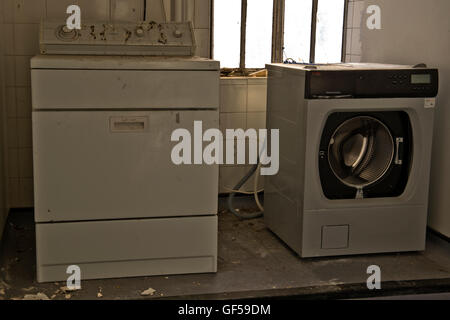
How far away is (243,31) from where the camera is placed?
4.02m

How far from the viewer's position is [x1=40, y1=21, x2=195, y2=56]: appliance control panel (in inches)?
115

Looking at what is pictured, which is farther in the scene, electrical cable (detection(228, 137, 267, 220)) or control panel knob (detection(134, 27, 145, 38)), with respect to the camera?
electrical cable (detection(228, 137, 267, 220))

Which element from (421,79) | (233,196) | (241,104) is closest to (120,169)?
(233,196)

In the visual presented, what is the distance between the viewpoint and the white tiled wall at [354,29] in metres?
3.99

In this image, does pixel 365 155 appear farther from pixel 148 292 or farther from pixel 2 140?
pixel 2 140

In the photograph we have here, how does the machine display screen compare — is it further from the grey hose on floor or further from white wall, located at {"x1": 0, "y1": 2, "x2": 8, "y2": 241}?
white wall, located at {"x1": 0, "y1": 2, "x2": 8, "y2": 241}

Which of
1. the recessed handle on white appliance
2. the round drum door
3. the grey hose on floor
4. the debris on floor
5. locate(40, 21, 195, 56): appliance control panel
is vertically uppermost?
locate(40, 21, 195, 56): appliance control panel

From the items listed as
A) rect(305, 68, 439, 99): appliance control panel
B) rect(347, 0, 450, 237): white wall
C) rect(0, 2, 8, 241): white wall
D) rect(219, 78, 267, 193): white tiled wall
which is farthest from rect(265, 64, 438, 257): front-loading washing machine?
rect(0, 2, 8, 241): white wall

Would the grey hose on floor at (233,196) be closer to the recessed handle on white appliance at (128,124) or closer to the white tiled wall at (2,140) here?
the recessed handle on white appliance at (128,124)

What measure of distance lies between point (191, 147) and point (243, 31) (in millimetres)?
1533

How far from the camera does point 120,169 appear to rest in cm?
270

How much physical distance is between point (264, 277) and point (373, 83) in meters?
1.07

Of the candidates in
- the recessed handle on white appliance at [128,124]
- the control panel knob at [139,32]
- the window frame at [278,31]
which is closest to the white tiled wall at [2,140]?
the control panel knob at [139,32]

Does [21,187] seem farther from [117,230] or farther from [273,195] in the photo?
[273,195]
